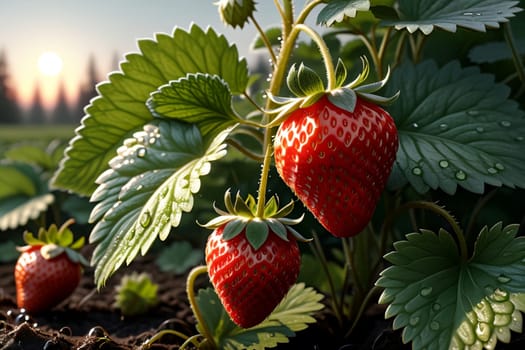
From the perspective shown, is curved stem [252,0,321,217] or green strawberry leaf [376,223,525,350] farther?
curved stem [252,0,321,217]

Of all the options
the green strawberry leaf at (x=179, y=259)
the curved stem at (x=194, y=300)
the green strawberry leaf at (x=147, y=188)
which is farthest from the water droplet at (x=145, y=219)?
the green strawberry leaf at (x=179, y=259)

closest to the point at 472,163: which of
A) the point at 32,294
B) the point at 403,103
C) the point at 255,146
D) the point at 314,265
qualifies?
the point at 403,103

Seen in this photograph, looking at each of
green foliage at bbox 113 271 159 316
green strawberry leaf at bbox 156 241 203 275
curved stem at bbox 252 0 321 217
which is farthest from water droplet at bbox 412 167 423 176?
green strawberry leaf at bbox 156 241 203 275

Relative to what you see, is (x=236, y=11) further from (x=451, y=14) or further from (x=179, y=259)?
(x=179, y=259)

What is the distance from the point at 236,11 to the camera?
1.01 metres

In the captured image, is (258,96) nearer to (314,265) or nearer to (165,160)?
(314,265)

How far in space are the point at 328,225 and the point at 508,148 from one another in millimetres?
342

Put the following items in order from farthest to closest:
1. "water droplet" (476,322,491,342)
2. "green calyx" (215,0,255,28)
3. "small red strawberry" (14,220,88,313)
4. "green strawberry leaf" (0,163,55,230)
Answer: "green strawberry leaf" (0,163,55,230) → "small red strawberry" (14,220,88,313) → "green calyx" (215,0,255,28) → "water droplet" (476,322,491,342)

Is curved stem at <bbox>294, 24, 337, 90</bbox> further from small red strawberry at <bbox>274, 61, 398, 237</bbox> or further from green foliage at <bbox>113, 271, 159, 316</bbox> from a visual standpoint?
green foliage at <bbox>113, 271, 159, 316</bbox>

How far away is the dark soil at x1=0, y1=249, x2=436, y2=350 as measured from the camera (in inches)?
39.8

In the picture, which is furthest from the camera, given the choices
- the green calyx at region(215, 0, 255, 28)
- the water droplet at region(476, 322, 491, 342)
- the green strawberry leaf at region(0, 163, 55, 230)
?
the green strawberry leaf at region(0, 163, 55, 230)

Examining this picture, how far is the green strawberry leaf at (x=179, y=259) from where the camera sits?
1.84 metres

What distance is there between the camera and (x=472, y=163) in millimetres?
982

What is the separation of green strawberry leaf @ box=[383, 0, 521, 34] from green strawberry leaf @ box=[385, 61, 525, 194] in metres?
0.12
